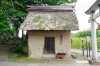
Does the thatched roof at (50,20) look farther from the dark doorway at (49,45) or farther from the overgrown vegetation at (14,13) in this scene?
the dark doorway at (49,45)

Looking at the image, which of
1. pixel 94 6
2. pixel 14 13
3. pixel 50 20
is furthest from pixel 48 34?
pixel 94 6

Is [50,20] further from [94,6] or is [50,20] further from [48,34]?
[94,6]

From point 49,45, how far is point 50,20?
2554 millimetres

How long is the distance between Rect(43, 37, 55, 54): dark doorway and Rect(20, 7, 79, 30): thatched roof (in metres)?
1.82

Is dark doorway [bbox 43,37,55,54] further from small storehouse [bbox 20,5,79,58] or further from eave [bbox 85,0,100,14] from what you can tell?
eave [bbox 85,0,100,14]

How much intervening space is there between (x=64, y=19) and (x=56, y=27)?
1.88 metres

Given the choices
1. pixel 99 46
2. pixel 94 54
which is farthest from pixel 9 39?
pixel 94 54

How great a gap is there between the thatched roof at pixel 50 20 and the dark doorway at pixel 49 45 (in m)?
1.82

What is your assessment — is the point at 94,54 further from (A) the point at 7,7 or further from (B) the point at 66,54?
(A) the point at 7,7

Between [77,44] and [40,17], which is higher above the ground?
[40,17]

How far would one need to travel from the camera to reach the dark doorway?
23.0m

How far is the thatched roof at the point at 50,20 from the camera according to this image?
21469mm

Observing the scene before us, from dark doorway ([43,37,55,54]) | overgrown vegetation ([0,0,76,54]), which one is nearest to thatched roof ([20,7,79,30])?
overgrown vegetation ([0,0,76,54])

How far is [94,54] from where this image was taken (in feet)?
61.2
